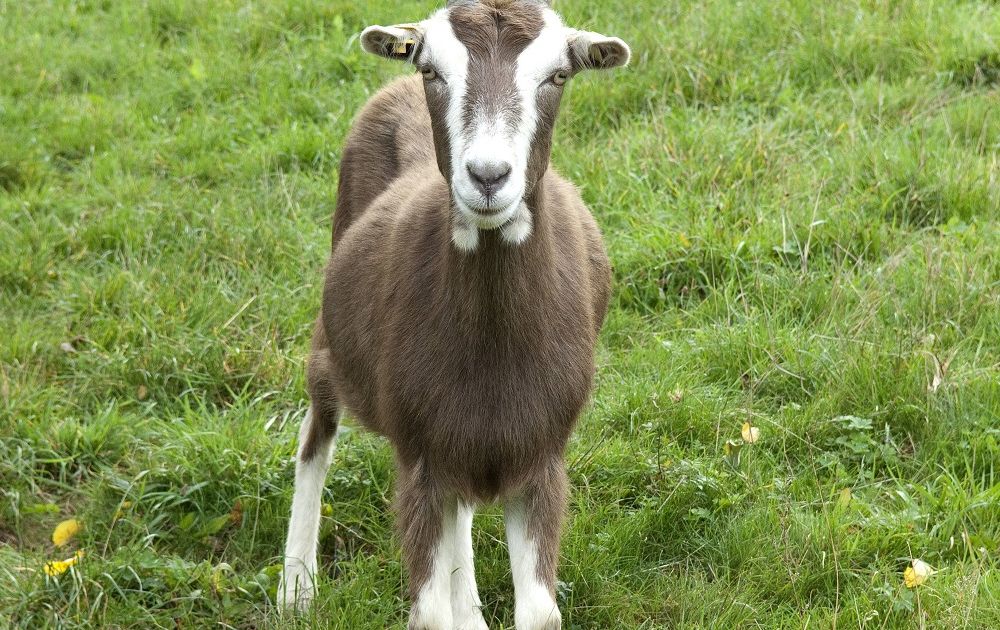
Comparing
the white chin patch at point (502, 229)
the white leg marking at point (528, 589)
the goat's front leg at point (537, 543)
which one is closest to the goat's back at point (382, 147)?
the white chin patch at point (502, 229)

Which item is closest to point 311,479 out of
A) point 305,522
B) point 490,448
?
point 305,522

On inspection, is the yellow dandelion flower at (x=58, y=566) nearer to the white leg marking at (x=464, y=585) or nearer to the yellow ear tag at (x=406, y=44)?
the white leg marking at (x=464, y=585)

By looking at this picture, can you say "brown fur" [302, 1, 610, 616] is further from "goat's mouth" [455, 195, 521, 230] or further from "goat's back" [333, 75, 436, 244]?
"goat's back" [333, 75, 436, 244]

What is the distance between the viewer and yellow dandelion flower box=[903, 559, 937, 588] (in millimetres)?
4344

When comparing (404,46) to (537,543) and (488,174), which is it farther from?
(537,543)

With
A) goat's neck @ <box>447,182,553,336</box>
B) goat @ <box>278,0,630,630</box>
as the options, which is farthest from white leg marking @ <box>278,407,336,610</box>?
goat's neck @ <box>447,182,553,336</box>

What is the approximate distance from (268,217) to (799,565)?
3577mm

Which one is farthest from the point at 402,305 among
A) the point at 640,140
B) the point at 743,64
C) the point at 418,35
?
the point at 743,64

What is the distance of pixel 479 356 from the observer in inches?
158

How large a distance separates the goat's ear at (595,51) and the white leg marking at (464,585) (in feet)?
4.91

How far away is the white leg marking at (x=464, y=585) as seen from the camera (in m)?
4.39

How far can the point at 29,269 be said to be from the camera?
22.0 ft

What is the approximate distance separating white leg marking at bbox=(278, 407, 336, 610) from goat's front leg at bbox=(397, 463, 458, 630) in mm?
861

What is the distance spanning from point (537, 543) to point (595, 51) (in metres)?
1.55
